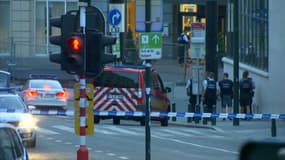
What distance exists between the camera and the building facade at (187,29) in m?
28.8

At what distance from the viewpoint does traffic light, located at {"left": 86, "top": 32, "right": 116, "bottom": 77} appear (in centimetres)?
1377

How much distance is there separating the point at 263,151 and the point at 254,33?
3068cm

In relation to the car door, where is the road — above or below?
below

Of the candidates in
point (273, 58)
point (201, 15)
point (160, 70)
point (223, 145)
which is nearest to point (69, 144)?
point (223, 145)

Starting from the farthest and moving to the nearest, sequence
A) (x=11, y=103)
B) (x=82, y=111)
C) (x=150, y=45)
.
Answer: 1. (x=11, y=103)
2. (x=150, y=45)
3. (x=82, y=111)

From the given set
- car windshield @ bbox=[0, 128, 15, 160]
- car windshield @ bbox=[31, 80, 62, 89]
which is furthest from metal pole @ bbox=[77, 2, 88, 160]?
car windshield @ bbox=[31, 80, 62, 89]

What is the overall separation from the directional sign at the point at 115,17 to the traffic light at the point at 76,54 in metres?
18.2

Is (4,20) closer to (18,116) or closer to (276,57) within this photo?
(276,57)

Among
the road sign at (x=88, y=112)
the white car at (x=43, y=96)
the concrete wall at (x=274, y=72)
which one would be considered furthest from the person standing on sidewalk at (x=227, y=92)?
the road sign at (x=88, y=112)

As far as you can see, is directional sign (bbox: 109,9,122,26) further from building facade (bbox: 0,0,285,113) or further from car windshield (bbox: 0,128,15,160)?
car windshield (bbox: 0,128,15,160)

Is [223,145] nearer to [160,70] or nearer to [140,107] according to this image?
[140,107]

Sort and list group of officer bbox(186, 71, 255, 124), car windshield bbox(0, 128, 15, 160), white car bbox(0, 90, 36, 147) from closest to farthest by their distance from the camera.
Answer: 1. car windshield bbox(0, 128, 15, 160)
2. white car bbox(0, 90, 36, 147)
3. group of officer bbox(186, 71, 255, 124)

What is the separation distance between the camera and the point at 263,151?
6.06 ft

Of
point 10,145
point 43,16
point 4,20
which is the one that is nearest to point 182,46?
point 43,16
